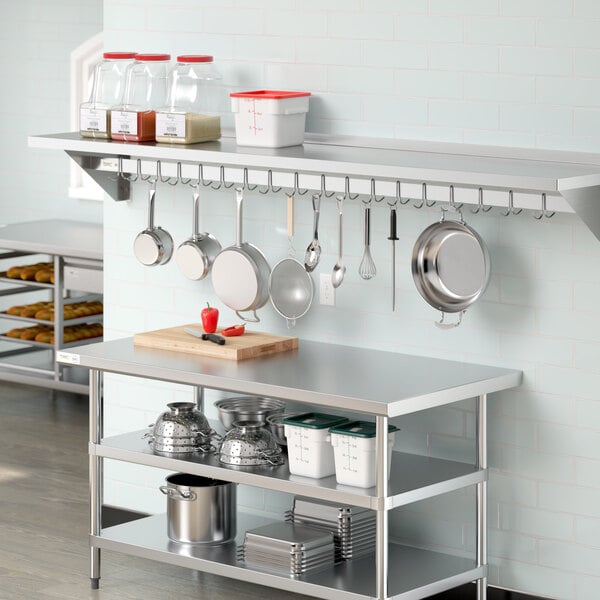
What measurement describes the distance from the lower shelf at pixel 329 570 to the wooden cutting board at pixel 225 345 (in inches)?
24.7

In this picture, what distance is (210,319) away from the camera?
4.47 metres

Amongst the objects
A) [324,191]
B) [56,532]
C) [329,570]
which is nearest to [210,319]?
[324,191]

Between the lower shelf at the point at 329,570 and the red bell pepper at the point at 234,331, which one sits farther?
the red bell pepper at the point at 234,331

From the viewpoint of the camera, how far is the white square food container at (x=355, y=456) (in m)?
3.89

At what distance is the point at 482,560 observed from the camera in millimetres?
4168

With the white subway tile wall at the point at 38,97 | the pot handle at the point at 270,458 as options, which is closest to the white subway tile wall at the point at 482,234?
the pot handle at the point at 270,458

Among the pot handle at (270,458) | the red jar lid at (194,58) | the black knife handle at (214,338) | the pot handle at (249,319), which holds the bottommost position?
the pot handle at (270,458)

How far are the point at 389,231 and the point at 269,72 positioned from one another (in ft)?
2.29

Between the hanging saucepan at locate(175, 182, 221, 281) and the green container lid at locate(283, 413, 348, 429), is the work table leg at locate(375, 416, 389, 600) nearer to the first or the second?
the green container lid at locate(283, 413, 348, 429)

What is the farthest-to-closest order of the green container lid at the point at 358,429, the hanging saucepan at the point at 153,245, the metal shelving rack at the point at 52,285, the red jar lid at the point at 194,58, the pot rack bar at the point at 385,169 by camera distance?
the metal shelving rack at the point at 52,285 → the hanging saucepan at the point at 153,245 → the red jar lid at the point at 194,58 → the green container lid at the point at 358,429 → the pot rack bar at the point at 385,169

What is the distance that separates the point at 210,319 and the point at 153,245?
0.37 m

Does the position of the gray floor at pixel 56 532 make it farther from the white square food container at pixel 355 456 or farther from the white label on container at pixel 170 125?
the white label on container at pixel 170 125

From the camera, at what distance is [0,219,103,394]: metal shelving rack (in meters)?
6.89

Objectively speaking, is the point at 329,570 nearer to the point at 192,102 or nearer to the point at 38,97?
the point at 192,102
